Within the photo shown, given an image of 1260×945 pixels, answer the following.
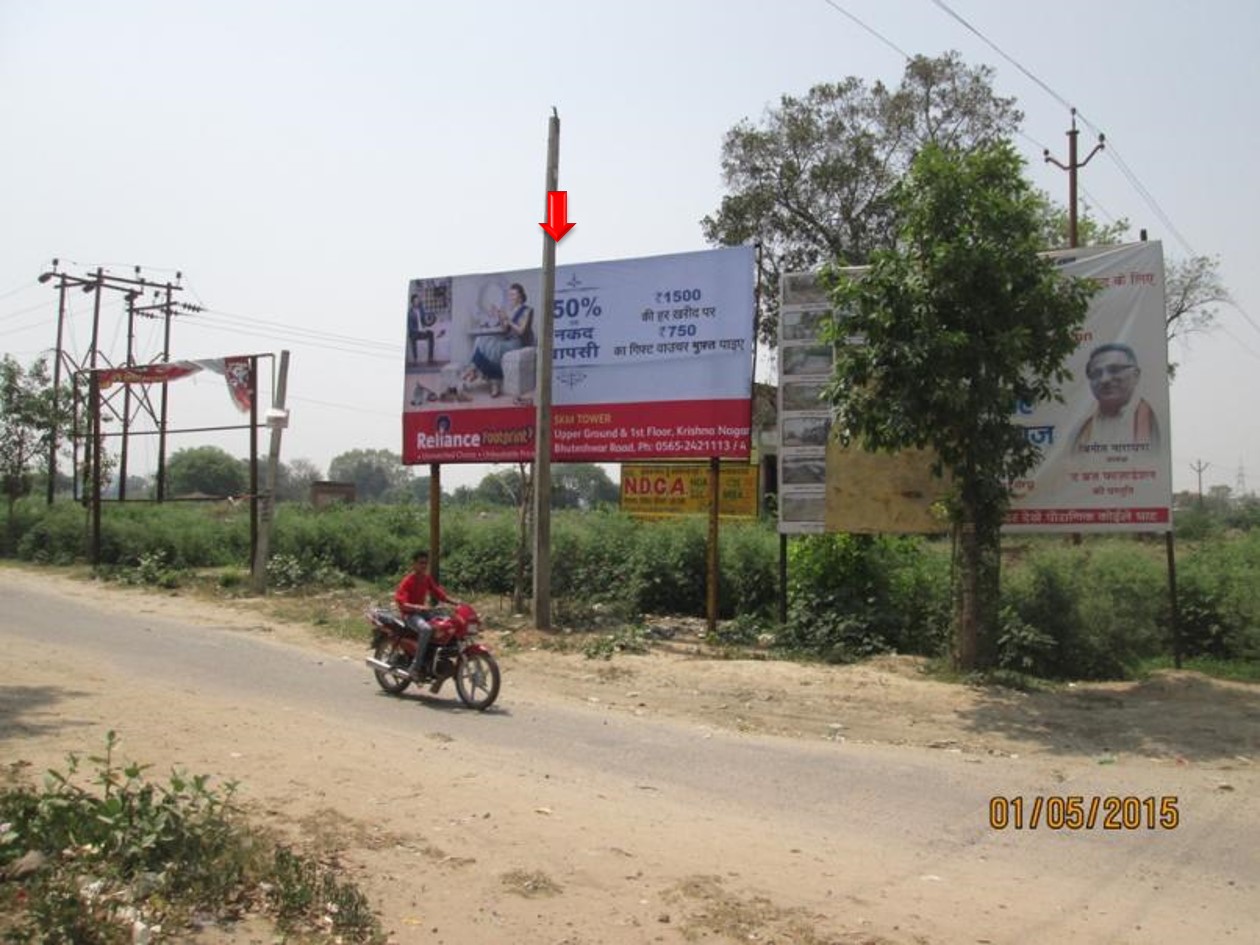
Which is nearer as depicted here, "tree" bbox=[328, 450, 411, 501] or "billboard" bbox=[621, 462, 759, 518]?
"billboard" bbox=[621, 462, 759, 518]

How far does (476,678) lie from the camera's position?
413 inches

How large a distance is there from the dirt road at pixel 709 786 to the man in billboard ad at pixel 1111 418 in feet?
7.03

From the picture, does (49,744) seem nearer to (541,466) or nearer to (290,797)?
(290,797)

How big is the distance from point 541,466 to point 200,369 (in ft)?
35.3

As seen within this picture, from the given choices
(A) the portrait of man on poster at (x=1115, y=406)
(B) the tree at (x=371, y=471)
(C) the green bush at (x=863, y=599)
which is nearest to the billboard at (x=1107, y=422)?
(A) the portrait of man on poster at (x=1115, y=406)

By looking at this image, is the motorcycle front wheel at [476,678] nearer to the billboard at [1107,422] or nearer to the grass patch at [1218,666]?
the billboard at [1107,422]

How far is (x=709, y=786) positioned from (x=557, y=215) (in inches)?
398

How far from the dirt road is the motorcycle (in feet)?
0.84

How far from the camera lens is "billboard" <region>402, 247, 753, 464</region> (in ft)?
49.5

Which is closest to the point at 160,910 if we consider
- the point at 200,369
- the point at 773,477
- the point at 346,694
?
the point at 346,694

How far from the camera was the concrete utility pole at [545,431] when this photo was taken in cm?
1565

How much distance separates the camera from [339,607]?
60.5 ft

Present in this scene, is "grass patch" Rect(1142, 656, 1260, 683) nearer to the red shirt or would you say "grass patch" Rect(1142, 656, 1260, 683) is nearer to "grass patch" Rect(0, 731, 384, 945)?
the red shirt
